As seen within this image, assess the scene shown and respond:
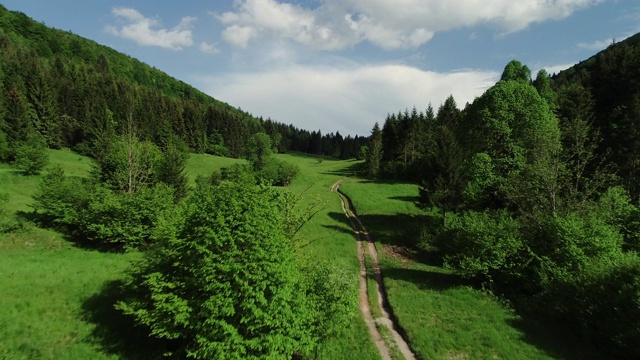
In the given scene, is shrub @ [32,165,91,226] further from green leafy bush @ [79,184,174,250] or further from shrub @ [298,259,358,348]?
shrub @ [298,259,358,348]

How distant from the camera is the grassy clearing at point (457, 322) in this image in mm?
17656

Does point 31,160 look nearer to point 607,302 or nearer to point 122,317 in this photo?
point 122,317

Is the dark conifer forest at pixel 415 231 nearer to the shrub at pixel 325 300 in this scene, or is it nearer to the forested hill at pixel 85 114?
the shrub at pixel 325 300

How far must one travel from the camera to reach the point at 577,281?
20.4 metres

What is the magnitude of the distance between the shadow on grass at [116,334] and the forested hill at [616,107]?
A: 121ft

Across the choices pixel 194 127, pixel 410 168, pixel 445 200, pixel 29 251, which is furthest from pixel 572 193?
pixel 194 127

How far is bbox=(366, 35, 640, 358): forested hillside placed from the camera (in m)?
19.2

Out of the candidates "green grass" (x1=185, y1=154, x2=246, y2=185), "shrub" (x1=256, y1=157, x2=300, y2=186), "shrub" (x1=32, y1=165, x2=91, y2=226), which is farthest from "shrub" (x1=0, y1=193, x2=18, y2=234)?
"shrub" (x1=256, y1=157, x2=300, y2=186)

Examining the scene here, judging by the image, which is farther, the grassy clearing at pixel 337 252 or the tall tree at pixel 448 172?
the tall tree at pixel 448 172

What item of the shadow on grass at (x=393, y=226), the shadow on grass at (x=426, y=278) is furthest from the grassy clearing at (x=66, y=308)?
the shadow on grass at (x=393, y=226)

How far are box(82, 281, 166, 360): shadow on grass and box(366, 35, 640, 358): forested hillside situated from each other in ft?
70.0

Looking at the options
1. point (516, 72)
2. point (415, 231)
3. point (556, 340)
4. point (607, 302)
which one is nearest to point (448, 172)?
point (415, 231)

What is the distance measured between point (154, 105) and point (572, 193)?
10606 centimetres

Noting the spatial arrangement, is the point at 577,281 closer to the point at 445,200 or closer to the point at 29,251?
the point at 445,200
